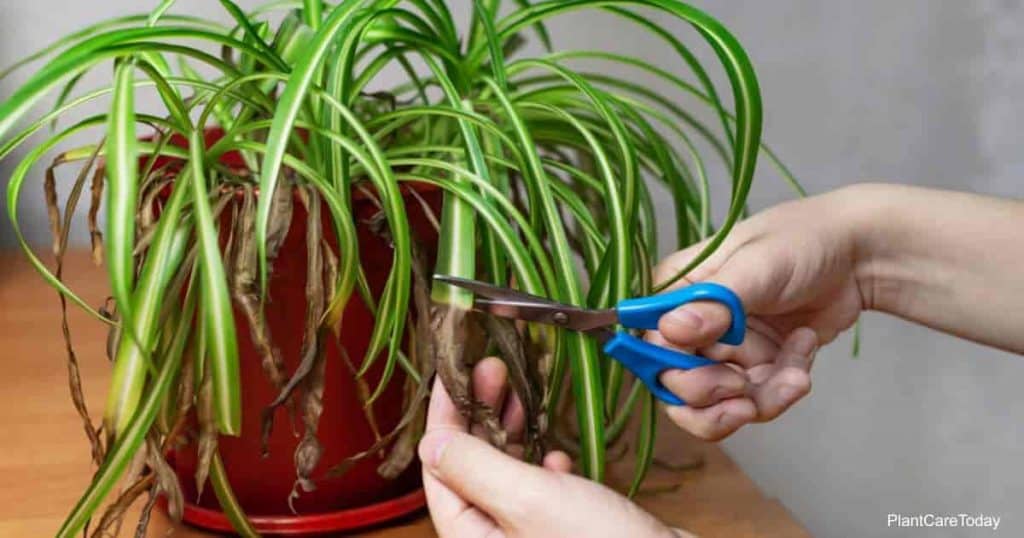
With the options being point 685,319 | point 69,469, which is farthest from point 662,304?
point 69,469

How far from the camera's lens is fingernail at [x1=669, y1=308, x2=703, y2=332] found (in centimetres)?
55

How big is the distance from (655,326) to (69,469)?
42cm

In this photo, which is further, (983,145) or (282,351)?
(983,145)

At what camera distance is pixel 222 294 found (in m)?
0.49

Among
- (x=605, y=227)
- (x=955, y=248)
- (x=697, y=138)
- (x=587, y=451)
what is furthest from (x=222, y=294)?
(x=697, y=138)

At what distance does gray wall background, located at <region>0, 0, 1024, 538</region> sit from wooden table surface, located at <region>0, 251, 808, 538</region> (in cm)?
34

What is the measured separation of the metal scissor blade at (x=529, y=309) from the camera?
1.78 feet

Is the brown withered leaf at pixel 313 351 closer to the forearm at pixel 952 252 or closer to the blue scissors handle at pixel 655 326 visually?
the blue scissors handle at pixel 655 326

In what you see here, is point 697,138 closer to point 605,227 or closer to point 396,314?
point 605,227

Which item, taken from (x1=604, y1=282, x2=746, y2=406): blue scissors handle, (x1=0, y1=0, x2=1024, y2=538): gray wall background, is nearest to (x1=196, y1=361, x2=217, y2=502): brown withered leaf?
(x1=604, y1=282, x2=746, y2=406): blue scissors handle

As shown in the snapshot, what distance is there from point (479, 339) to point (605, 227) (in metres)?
0.21

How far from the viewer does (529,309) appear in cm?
55

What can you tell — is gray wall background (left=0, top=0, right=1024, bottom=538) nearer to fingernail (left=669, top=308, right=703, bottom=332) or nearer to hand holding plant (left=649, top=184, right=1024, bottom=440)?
hand holding plant (left=649, top=184, right=1024, bottom=440)

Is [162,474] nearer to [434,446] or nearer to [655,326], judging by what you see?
[434,446]
